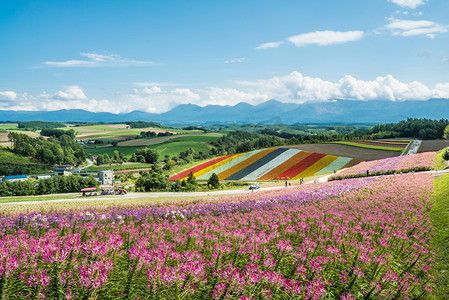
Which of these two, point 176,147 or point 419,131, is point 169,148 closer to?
point 176,147

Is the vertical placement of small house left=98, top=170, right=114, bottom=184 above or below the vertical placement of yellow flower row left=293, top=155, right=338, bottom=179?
below

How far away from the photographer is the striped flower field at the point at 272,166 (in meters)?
70.8

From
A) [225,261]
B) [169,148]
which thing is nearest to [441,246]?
[225,261]

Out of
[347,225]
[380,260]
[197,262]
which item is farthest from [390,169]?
[197,262]

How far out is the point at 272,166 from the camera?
76.6 metres

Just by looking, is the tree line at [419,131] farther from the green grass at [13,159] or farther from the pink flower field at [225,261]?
the green grass at [13,159]

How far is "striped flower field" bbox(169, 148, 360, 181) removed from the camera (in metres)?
70.8

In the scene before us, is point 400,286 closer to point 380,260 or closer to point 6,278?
point 380,260

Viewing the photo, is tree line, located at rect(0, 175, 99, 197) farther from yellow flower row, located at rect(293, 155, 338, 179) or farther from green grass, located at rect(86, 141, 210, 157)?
green grass, located at rect(86, 141, 210, 157)

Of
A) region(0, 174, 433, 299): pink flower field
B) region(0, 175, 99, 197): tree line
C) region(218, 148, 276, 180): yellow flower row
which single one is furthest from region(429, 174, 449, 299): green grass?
region(0, 175, 99, 197): tree line

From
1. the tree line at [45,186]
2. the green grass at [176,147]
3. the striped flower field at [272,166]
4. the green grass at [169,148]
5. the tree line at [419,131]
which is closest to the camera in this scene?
the tree line at [45,186]

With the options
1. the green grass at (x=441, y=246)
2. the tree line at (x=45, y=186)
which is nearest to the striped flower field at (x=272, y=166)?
the tree line at (x=45, y=186)

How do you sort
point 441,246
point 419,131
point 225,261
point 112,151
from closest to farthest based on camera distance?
point 225,261 < point 441,246 < point 419,131 < point 112,151

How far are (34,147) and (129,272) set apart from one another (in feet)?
639
